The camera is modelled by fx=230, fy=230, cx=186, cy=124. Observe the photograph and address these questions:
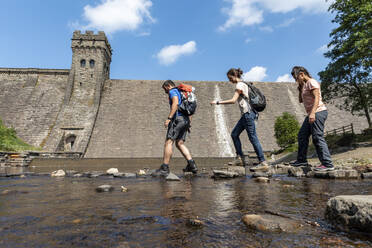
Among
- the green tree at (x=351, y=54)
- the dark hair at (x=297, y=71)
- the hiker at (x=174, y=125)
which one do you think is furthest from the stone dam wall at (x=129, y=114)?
the dark hair at (x=297, y=71)

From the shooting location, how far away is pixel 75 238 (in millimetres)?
1356

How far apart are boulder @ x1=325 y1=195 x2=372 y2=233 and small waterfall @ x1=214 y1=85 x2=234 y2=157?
23.9m

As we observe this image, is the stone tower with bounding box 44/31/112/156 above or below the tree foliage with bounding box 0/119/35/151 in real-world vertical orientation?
above

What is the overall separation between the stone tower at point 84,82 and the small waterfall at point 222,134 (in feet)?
51.4

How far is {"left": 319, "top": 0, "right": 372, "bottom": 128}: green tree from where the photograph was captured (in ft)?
38.5

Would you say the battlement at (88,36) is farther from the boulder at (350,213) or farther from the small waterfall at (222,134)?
the boulder at (350,213)

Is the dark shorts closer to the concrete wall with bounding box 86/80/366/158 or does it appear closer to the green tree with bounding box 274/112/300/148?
the concrete wall with bounding box 86/80/366/158

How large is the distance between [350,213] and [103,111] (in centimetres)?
3161

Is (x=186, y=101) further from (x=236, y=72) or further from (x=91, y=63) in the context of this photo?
(x=91, y=63)

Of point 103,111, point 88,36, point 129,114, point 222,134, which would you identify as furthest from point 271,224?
point 88,36

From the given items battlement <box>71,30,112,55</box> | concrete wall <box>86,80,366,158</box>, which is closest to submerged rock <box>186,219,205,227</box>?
concrete wall <box>86,80,366,158</box>

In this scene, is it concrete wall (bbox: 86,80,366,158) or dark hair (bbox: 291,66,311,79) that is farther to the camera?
concrete wall (bbox: 86,80,366,158)

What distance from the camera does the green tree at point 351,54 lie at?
1174 centimetres

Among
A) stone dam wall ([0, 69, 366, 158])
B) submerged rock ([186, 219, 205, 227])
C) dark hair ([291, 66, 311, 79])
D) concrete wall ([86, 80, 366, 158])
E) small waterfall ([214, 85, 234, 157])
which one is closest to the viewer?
submerged rock ([186, 219, 205, 227])
